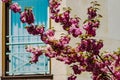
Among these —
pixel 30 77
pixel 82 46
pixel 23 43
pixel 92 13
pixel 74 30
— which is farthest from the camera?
pixel 23 43

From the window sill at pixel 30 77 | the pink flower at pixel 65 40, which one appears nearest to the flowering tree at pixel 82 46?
the pink flower at pixel 65 40

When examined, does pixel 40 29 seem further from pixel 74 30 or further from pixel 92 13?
pixel 92 13

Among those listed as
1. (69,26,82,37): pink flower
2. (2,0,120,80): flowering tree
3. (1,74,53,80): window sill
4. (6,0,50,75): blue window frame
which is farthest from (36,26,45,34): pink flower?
(6,0,50,75): blue window frame

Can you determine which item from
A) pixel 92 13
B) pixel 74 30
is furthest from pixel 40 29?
pixel 92 13

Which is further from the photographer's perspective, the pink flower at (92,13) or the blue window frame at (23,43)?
the blue window frame at (23,43)

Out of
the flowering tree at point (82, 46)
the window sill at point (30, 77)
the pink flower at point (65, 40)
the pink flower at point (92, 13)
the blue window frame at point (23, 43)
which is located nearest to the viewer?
the flowering tree at point (82, 46)

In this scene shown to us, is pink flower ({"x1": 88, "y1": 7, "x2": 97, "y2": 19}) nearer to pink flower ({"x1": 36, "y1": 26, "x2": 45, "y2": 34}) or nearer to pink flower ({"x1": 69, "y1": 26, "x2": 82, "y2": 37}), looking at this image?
pink flower ({"x1": 69, "y1": 26, "x2": 82, "y2": 37})

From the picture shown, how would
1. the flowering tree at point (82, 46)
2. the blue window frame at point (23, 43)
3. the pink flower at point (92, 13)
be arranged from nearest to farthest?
1. the flowering tree at point (82, 46)
2. the pink flower at point (92, 13)
3. the blue window frame at point (23, 43)

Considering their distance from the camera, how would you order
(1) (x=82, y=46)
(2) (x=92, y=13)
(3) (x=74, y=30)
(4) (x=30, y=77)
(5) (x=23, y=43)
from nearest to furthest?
(1) (x=82, y=46) → (2) (x=92, y=13) → (3) (x=74, y=30) → (4) (x=30, y=77) → (5) (x=23, y=43)

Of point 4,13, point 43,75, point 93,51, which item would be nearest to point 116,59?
point 93,51

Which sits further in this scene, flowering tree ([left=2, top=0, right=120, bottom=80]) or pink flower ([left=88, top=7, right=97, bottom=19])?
pink flower ([left=88, top=7, right=97, bottom=19])

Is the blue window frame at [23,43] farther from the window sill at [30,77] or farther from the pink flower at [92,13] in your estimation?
the pink flower at [92,13]

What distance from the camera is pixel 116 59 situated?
33.0 ft

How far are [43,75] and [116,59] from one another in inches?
221
